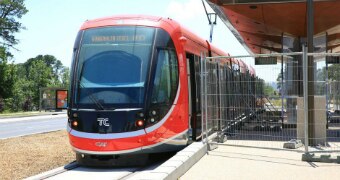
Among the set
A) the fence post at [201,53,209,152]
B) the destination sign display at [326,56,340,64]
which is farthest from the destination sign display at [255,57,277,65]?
Answer: the destination sign display at [326,56,340,64]

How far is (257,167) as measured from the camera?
29.1ft

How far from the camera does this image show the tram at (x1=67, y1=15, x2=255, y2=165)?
9.62 metres

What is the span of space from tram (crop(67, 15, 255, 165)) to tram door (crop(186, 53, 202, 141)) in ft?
1.98

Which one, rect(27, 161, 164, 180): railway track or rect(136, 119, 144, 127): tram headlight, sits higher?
A: rect(136, 119, 144, 127): tram headlight

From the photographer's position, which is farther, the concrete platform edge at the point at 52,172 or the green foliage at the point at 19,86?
the green foliage at the point at 19,86

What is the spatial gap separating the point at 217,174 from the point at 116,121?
2.52 m

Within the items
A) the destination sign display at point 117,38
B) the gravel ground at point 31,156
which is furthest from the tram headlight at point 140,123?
the gravel ground at point 31,156

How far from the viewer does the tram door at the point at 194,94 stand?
1171cm

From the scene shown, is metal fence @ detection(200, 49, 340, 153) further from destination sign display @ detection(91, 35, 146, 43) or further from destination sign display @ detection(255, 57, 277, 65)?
destination sign display @ detection(91, 35, 146, 43)

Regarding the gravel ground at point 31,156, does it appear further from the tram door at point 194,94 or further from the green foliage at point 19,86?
the green foliage at point 19,86

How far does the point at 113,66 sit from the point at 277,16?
36.5 feet

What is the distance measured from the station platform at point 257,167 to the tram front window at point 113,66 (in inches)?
79.0

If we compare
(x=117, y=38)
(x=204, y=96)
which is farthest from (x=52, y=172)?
(x=204, y=96)

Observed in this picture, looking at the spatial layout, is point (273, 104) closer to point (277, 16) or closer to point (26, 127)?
point (277, 16)
